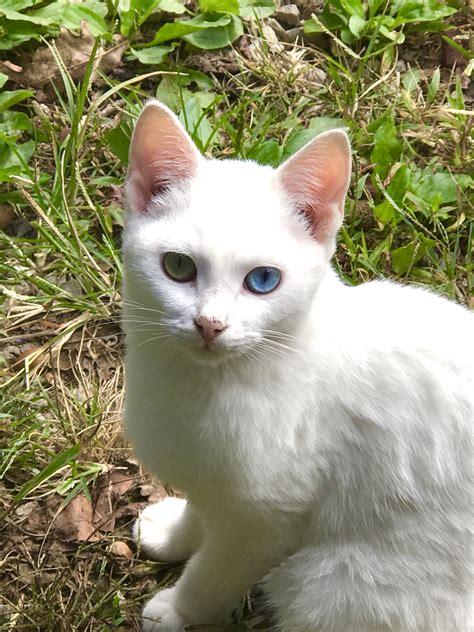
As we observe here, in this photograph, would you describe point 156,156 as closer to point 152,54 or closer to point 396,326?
point 396,326

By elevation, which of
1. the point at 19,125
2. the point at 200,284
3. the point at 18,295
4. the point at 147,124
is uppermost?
the point at 147,124

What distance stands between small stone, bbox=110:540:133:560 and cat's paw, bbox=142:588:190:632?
174 mm

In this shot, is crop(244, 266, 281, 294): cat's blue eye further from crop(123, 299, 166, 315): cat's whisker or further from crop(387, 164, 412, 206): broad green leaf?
crop(387, 164, 412, 206): broad green leaf

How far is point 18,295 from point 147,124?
116cm

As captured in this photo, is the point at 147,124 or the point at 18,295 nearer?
the point at 147,124

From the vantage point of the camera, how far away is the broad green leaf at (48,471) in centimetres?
199

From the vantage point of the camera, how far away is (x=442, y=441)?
4.84 ft

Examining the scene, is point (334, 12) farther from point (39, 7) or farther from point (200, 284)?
point (200, 284)

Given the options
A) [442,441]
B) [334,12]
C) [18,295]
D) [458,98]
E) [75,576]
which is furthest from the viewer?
[334,12]

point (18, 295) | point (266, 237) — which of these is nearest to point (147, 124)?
point (266, 237)

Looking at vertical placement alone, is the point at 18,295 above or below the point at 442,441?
below

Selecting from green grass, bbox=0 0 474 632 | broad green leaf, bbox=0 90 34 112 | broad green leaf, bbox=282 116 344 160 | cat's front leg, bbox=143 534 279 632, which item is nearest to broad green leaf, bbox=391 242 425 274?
green grass, bbox=0 0 474 632

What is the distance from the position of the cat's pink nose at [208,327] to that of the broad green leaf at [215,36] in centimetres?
190

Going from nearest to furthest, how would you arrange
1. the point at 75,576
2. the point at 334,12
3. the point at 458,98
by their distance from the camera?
the point at 75,576, the point at 458,98, the point at 334,12
